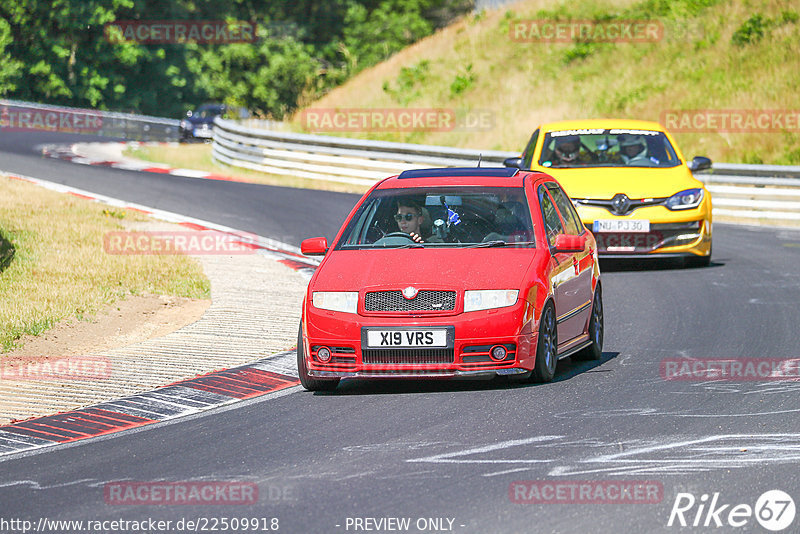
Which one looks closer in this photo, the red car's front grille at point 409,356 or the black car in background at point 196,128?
the red car's front grille at point 409,356

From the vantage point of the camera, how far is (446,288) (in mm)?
8805

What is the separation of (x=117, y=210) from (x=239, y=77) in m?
48.1

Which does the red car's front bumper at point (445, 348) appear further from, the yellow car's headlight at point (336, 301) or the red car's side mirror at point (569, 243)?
the red car's side mirror at point (569, 243)

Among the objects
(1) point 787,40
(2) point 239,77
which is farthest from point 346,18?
(1) point 787,40

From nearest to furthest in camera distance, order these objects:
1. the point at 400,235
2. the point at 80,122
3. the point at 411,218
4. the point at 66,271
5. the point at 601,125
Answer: the point at 400,235 < the point at 411,218 < the point at 66,271 < the point at 601,125 < the point at 80,122

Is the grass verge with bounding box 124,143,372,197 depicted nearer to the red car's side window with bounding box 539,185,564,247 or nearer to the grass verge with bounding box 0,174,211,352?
the grass verge with bounding box 0,174,211,352

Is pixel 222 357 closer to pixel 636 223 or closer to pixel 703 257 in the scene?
pixel 636 223

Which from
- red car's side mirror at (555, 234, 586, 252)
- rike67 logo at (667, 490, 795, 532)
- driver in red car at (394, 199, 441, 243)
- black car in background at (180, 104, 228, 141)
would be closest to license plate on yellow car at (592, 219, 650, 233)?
driver in red car at (394, 199, 441, 243)

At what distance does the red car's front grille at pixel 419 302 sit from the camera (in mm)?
8805

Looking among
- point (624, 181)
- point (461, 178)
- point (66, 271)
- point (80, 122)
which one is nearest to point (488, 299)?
point (461, 178)

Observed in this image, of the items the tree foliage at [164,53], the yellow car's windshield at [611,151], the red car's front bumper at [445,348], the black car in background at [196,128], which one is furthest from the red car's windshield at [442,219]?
the tree foliage at [164,53]

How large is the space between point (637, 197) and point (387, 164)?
1238 centimetres

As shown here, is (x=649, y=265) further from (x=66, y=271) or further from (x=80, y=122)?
(x=80, y=122)

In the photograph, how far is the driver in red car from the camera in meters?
9.88
